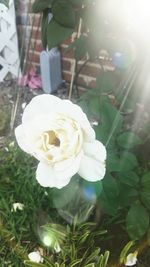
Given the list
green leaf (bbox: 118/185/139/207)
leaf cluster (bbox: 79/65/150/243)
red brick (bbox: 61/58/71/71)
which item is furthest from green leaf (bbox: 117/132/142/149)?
red brick (bbox: 61/58/71/71)

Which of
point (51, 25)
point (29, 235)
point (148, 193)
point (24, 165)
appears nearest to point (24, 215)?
point (29, 235)

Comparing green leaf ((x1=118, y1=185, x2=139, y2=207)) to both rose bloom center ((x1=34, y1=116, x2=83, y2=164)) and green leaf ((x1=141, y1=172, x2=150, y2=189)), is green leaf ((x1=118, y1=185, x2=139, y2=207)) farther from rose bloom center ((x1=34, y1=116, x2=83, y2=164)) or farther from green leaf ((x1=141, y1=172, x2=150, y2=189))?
rose bloom center ((x1=34, y1=116, x2=83, y2=164))

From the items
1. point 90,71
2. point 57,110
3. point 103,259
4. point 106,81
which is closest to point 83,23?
point 106,81

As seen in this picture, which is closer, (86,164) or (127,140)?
(86,164)

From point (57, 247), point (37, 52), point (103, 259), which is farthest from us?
point (37, 52)

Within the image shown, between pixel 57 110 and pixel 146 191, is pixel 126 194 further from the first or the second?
pixel 57 110
